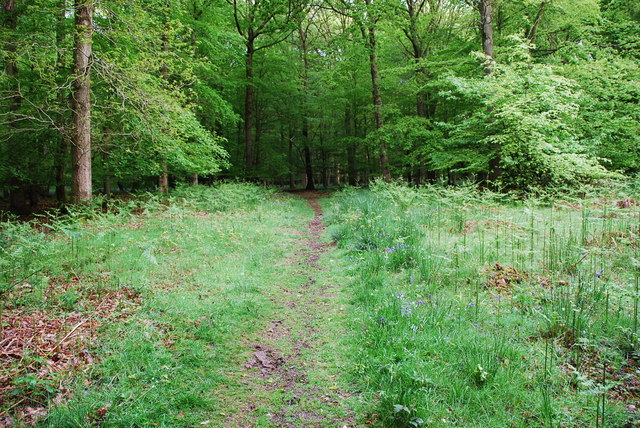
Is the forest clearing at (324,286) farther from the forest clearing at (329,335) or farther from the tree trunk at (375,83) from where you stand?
the tree trunk at (375,83)

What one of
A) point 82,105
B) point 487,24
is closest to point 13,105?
point 82,105

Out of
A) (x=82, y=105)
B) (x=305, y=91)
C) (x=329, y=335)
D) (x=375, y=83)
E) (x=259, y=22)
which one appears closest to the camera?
(x=329, y=335)

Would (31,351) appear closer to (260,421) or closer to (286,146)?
(260,421)

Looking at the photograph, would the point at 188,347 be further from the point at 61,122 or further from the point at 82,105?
the point at 61,122

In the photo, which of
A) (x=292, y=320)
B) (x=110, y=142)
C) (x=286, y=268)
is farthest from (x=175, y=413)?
(x=110, y=142)

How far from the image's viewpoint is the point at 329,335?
3.96 m

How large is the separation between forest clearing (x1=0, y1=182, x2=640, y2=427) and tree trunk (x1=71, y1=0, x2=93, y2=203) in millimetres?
2240

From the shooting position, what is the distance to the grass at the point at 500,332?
2.45 metres

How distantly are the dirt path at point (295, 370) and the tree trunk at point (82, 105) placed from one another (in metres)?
6.61

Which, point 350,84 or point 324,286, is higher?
point 350,84

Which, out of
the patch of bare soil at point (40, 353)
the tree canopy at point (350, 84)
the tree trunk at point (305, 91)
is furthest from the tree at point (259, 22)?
the patch of bare soil at point (40, 353)

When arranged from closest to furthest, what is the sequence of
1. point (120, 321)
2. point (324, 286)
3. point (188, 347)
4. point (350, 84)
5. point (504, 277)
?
point (188, 347) < point (120, 321) < point (504, 277) < point (324, 286) < point (350, 84)

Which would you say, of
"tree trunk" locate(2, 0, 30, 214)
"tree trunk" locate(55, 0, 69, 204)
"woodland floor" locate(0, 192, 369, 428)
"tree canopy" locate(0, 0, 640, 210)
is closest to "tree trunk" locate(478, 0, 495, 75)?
"tree canopy" locate(0, 0, 640, 210)

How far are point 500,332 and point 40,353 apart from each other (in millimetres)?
4656
